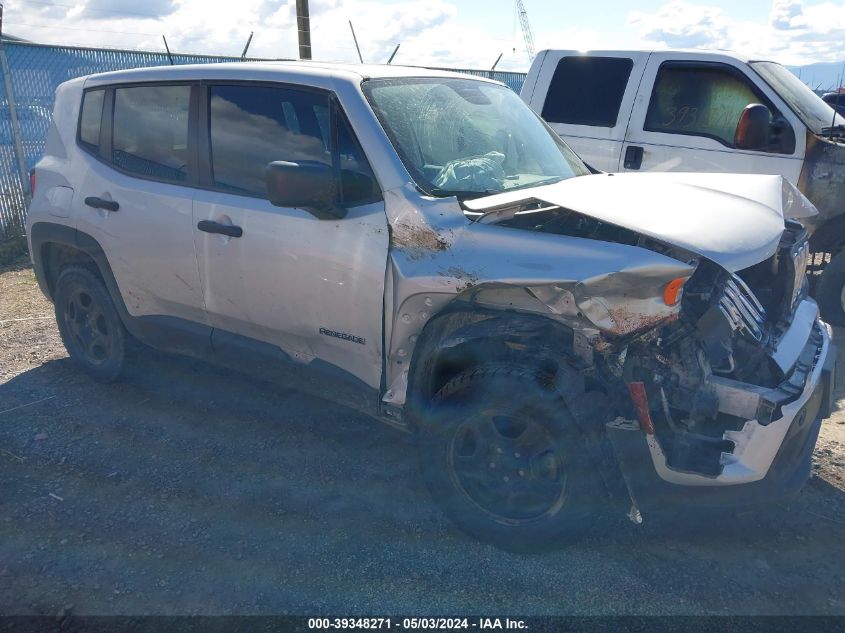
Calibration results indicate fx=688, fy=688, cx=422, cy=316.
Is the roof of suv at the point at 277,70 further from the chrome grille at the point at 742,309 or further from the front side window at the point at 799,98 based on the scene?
the front side window at the point at 799,98

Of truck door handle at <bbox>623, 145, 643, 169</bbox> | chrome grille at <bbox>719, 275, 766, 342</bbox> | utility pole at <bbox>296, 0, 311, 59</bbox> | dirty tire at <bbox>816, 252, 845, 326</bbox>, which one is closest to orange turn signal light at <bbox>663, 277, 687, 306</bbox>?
chrome grille at <bbox>719, 275, 766, 342</bbox>

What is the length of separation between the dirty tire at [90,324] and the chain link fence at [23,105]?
5.00m

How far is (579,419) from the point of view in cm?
266

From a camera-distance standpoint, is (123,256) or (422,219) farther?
(123,256)

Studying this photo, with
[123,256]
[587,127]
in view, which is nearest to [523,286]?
[123,256]

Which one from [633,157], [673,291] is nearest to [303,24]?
[633,157]

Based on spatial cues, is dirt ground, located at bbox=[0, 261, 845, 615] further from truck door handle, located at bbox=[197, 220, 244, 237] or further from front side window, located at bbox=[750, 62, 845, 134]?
front side window, located at bbox=[750, 62, 845, 134]

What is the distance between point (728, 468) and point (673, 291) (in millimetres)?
716

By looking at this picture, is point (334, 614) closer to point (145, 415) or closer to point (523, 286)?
point (523, 286)

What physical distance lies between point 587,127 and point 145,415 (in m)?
4.62

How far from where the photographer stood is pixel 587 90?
21.4ft

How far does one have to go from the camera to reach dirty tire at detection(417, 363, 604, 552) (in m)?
2.72

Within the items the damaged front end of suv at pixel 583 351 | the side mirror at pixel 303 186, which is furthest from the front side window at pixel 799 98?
the side mirror at pixel 303 186

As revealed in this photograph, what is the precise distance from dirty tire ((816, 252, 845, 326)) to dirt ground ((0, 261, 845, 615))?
1962 mm
